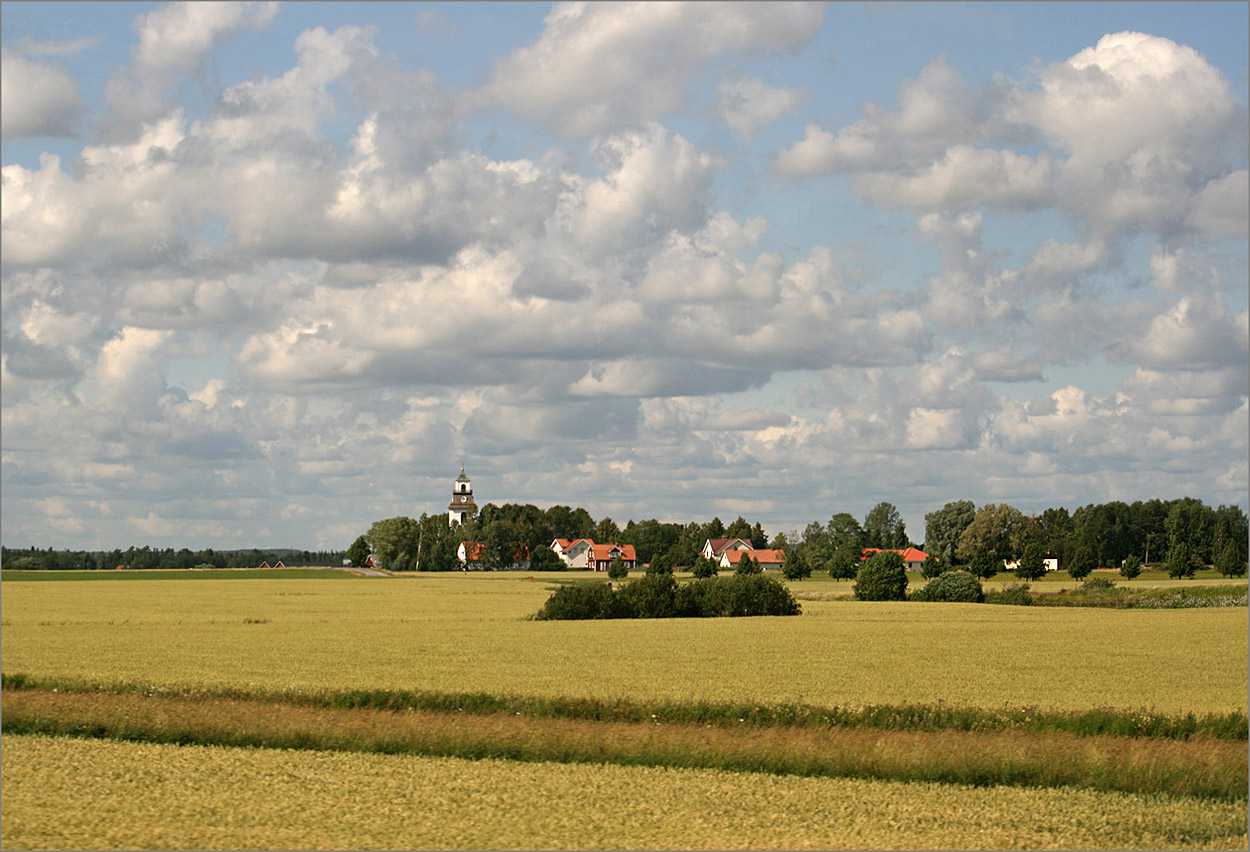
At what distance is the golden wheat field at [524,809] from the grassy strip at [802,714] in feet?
16.1

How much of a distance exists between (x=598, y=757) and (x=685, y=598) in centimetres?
4779

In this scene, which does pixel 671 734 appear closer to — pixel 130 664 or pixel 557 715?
pixel 557 715

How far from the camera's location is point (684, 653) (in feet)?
134

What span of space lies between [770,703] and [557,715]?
5106mm

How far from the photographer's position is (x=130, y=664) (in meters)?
34.5

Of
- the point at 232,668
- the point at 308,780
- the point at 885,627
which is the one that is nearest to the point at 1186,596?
the point at 885,627

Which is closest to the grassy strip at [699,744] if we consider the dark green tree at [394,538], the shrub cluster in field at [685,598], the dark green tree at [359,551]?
the shrub cluster in field at [685,598]

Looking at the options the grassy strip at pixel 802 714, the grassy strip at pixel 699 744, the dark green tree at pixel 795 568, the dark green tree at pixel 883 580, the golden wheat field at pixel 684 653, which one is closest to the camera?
the grassy strip at pixel 699 744

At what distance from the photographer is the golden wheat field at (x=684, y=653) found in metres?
29.9

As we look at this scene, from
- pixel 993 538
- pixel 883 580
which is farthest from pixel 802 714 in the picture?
pixel 993 538

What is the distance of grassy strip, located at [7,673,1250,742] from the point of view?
23.3 m

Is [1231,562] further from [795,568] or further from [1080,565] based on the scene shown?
[795,568]

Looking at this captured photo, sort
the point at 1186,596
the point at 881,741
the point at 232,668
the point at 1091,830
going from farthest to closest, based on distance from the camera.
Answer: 1. the point at 1186,596
2. the point at 232,668
3. the point at 881,741
4. the point at 1091,830

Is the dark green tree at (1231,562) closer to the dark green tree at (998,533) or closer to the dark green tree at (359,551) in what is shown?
the dark green tree at (998,533)
